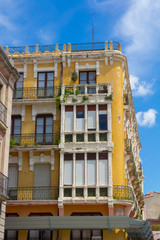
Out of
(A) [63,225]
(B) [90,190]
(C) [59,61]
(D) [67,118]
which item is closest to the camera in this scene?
(A) [63,225]

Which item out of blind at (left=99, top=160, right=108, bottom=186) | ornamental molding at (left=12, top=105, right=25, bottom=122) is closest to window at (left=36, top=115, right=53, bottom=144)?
ornamental molding at (left=12, top=105, right=25, bottom=122)

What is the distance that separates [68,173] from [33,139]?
12.3 feet

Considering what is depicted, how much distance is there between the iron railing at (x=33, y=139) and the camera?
29764 millimetres

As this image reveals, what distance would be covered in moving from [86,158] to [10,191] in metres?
5.86

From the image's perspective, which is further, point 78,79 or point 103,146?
point 78,79

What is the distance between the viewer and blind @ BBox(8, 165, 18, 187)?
29562mm

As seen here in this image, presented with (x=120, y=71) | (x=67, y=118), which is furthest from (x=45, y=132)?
(x=120, y=71)

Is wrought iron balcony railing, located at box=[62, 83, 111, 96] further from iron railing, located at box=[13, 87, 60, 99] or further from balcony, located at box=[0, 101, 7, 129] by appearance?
balcony, located at box=[0, 101, 7, 129]

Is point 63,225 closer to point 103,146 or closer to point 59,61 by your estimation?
point 103,146

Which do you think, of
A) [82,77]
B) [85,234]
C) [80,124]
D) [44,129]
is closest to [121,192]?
[85,234]

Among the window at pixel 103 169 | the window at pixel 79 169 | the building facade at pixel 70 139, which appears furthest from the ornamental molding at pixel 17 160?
the window at pixel 103 169

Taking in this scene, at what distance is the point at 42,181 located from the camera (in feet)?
96.2

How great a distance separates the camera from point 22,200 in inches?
1112

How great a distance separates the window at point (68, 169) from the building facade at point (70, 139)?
7 cm
